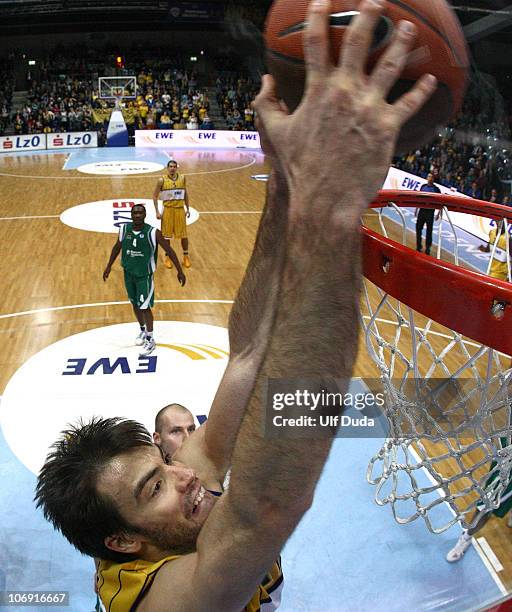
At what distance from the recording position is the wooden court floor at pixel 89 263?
18.9ft

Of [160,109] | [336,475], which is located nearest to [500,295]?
[336,475]

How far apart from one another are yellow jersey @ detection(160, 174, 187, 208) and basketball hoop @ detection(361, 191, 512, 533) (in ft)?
14.5

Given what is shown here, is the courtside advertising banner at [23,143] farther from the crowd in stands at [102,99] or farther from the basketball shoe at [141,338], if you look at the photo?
the basketball shoe at [141,338]

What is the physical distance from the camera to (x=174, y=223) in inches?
302

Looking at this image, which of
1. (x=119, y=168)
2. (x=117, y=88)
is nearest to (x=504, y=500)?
(x=119, y=168)

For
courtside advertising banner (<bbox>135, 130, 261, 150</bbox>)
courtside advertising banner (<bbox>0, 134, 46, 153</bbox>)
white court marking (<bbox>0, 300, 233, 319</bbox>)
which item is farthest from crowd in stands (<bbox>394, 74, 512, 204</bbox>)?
courtside advertising banner (<bbox>0, 134, 46, 153</bbox>)

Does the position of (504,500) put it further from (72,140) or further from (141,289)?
(72,140)

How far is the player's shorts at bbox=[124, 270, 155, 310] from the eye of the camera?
17.3 feet

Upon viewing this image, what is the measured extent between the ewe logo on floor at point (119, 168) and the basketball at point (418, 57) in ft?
46.0

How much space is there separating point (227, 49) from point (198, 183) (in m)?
13.9

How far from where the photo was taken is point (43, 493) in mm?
1593

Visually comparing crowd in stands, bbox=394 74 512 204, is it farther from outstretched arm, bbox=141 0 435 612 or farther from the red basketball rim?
outstretched arm, bbox=141 0 435 612

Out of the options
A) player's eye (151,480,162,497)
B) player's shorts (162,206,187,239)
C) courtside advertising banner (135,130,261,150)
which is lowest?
courtside advertising banner (135,130,261,150)

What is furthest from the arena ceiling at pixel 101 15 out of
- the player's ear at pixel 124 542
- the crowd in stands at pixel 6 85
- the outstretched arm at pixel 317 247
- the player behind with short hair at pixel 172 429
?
the outstretched arm at pixel 317 247
